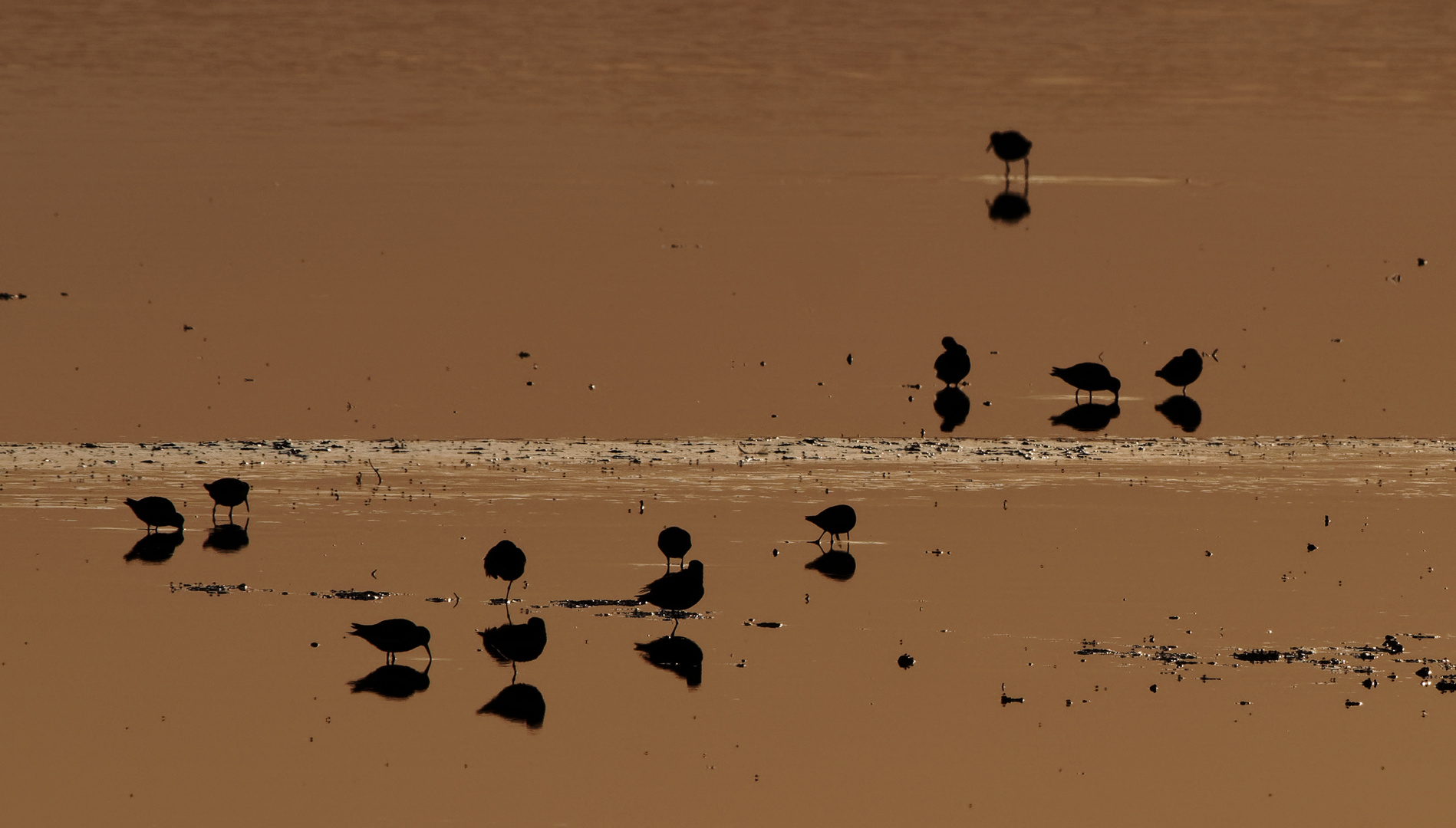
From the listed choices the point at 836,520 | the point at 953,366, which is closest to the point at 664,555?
the point at 836,520

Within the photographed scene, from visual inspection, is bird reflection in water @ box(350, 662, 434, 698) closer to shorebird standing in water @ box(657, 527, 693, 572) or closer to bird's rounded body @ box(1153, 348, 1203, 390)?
shorebird standing in water @ box(657, 527, 693, 572)

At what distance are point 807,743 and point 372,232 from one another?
16.7 metres

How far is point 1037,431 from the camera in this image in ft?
58.0

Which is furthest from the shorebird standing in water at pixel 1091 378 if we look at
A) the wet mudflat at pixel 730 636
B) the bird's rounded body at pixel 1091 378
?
the wet mudflat at pixel 730 636

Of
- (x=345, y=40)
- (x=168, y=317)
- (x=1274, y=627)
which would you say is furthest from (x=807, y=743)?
(x=345, y=40)

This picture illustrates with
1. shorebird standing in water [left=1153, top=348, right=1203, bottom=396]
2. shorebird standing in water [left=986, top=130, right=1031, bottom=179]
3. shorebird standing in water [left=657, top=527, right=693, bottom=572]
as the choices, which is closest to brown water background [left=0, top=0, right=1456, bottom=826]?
shorebird standing in water [left=1153, top=348, right=1203, bottom=396]

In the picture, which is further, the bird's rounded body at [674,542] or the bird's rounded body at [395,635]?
the bird's rounded body at [674,542]

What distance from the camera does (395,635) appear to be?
11336mm

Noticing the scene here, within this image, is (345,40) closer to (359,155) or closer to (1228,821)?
(359,155)

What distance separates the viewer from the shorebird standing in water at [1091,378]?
18875 mm

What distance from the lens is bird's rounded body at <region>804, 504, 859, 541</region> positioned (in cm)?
1408

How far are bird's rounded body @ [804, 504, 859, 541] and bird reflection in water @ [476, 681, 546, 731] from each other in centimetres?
340

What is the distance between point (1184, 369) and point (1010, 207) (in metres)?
9.94

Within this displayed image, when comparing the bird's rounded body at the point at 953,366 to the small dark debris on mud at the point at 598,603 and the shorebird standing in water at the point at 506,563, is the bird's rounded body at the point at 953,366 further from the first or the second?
the shorebird standing in water at the point at 506,563
